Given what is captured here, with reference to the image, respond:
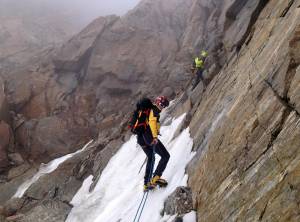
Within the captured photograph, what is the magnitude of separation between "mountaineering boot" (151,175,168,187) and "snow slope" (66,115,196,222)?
0.59 feet

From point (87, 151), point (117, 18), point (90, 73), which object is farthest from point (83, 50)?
point (87, 151)

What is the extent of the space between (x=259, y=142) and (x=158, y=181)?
16.6ft

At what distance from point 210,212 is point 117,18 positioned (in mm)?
44243

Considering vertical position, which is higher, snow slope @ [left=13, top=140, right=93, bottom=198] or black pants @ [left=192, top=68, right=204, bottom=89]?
snow slope @ [left=13, top=140, right=93, bottom=198]

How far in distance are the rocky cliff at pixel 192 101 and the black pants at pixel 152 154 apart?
44.4 inches

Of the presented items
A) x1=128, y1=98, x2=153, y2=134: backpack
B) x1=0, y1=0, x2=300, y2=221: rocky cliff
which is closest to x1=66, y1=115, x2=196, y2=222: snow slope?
x1=0, y1=0, x2=300, y2=221: rocky cliff

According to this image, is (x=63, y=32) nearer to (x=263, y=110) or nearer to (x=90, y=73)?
(x=90, y=73)

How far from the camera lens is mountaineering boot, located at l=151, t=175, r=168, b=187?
40.4ft

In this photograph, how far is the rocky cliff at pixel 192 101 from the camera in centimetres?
766

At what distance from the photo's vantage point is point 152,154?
41.2ft

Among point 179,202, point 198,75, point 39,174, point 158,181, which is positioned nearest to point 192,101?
point 198,75

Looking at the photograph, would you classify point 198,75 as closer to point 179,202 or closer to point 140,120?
point 140,120

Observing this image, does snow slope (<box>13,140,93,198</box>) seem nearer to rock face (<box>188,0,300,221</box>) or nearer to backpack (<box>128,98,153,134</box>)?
backpack (<box>128,98,153,134</box>)

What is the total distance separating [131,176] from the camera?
18719 millimetres
